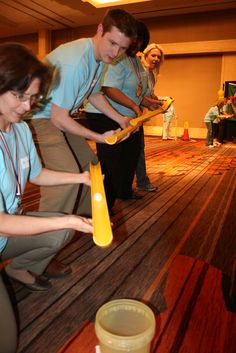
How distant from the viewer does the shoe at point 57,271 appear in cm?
156

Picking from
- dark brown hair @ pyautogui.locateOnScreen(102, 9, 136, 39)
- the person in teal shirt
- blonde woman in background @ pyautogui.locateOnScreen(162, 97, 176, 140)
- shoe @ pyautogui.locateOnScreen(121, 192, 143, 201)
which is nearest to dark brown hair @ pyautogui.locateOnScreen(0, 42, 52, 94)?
the person in teal shirt

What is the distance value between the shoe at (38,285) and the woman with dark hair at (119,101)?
104 centimetres

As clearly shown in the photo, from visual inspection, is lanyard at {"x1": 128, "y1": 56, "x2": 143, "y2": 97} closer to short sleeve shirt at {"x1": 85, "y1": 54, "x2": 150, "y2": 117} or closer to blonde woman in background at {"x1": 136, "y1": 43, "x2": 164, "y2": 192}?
short sleeve shirt at {"x1": 85, "y1": 54, "x2": 150, "y2": 117}

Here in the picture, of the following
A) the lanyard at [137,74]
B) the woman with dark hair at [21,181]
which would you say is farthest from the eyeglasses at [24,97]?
the lanyard at [137,74]

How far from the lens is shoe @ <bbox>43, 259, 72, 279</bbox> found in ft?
5.12

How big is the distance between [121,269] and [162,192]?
1643mm

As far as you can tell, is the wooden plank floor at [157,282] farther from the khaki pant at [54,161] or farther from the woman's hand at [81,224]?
the woman's hand at [81,224]

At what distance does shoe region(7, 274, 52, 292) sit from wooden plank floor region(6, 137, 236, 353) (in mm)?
27

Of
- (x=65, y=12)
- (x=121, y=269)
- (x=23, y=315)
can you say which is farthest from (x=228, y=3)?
(x=23, y=315)

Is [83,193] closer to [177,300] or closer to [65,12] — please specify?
[177,300]

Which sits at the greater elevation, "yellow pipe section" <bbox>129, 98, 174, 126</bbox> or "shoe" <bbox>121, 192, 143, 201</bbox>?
"yellow pipe section" <bbox>129, 98, 174, 126</bbox>

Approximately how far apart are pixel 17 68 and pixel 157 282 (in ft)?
3.74

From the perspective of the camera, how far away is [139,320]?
960 mm

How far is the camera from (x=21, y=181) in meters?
1.21
